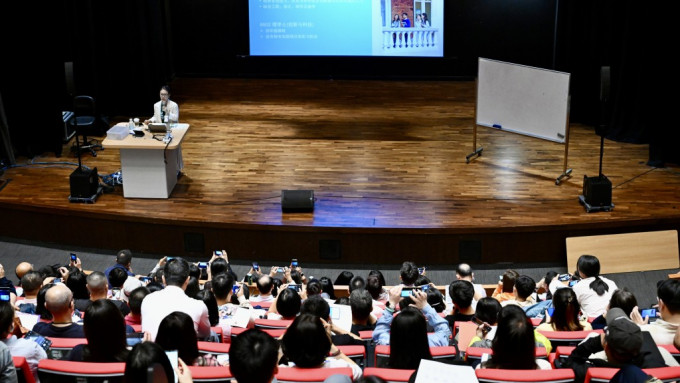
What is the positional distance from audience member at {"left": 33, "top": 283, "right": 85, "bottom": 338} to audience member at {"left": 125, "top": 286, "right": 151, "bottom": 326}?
361mm

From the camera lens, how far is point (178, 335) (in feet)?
11.8

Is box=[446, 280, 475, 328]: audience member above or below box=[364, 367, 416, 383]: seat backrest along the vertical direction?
below

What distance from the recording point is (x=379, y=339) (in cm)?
427

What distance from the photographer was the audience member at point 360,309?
4566 mm

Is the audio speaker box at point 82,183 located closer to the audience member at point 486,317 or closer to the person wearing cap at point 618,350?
the audience member at point 486,317

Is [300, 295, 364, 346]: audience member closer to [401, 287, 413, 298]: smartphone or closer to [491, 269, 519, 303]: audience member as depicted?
[401, 287, 413, 298]: smartphone

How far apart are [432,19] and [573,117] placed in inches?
93.0

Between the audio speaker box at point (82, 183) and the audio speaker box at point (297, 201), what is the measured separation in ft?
5.98

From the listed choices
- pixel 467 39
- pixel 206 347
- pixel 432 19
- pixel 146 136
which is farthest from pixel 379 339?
pixel 467 39

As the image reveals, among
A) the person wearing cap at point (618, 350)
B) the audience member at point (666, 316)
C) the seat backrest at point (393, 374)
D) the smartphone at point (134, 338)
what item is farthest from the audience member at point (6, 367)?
the audience member at point (666, 316)

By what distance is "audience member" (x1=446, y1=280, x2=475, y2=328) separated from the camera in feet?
16.0

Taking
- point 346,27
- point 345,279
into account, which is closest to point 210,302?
point 345,279

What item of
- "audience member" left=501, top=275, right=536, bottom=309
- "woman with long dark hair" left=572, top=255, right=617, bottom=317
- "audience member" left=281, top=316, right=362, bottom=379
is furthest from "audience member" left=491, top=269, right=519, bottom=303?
"audience member" left=281, top=316, right=362, bottom=379

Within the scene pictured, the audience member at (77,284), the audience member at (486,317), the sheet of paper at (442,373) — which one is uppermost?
the sheet of paper at (442,373)
